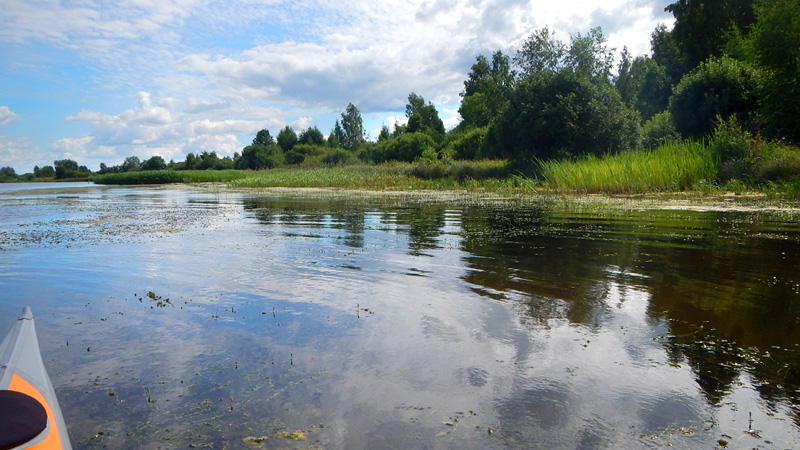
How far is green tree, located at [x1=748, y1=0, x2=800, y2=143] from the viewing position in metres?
15.9

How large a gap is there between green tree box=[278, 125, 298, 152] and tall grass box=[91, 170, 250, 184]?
3394cm

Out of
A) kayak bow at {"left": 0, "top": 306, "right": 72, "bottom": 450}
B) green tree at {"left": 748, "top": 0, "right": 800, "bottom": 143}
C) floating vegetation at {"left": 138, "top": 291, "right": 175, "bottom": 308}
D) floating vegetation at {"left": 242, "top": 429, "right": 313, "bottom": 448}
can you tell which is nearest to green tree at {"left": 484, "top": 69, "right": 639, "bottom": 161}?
green tree at {"left": 748, "top": 0, "right": 800, "bottom": 143}

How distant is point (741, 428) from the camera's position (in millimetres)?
2047

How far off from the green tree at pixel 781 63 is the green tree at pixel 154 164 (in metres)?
71.2

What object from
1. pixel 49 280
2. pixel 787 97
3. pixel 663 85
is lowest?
pixel 49 280

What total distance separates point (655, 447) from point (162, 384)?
2.31m

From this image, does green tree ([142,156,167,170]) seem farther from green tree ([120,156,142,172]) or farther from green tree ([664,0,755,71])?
green tree ([664,0,755,71])

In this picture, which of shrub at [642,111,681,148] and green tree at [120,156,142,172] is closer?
shrub at [642,111,681,148]

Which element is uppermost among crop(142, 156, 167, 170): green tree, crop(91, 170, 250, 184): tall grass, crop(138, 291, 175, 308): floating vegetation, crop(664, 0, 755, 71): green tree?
crop(664, 0, 755, 71): green tree

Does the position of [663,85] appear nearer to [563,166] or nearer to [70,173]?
[563,166]

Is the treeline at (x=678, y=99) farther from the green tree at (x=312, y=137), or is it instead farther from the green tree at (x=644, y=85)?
the green tree at (x=312, y=137)

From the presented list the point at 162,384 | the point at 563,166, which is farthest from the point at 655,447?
the point at 563,166

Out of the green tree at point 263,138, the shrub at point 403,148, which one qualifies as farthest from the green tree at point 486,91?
the green tree at point 263,138

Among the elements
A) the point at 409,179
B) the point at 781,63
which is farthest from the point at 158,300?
the point at 409,179
